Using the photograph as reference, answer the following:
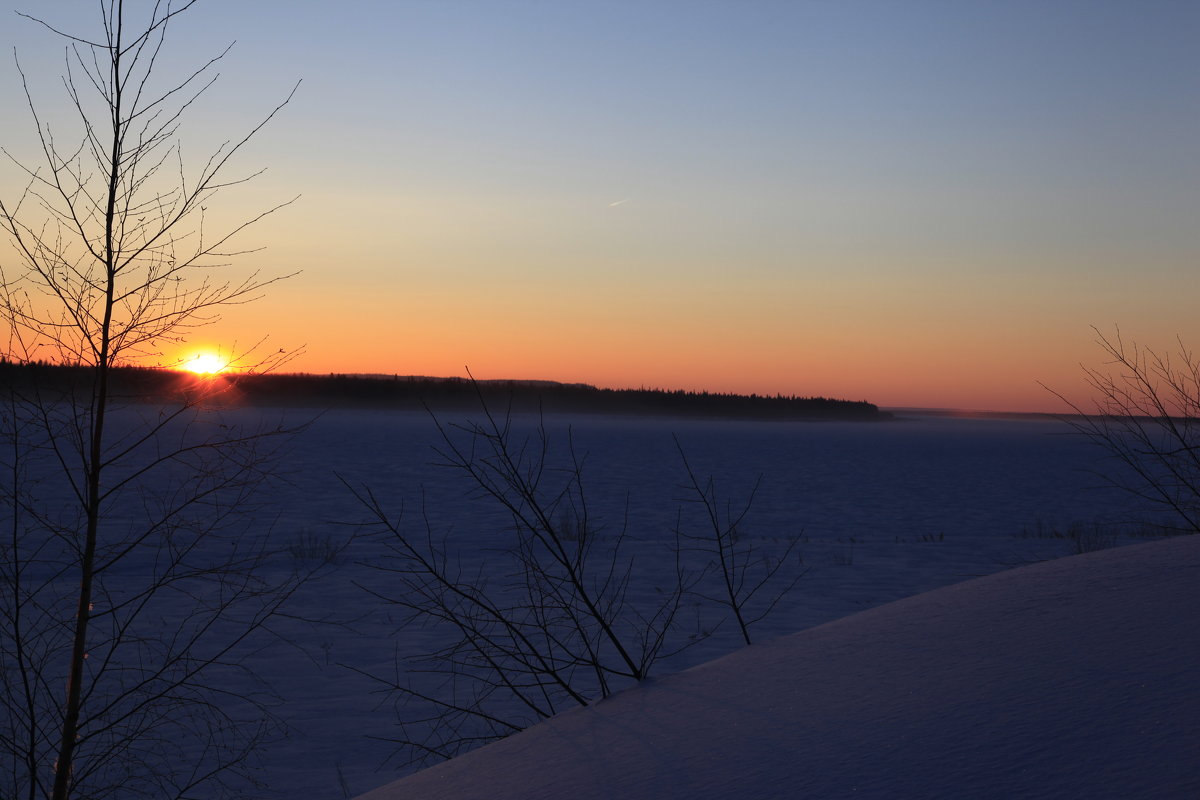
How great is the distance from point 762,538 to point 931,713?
10.7 m

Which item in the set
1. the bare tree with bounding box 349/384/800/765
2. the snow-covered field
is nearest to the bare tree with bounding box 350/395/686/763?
the bare tree with bounding box 349/384/800/765

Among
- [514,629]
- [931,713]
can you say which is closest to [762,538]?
[514,629]

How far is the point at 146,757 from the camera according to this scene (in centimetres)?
468

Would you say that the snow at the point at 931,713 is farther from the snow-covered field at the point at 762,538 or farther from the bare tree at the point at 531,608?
the bare tree at the point at 531,608

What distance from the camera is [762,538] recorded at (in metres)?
12.4

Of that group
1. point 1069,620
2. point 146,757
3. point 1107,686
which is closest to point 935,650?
point 1069,620

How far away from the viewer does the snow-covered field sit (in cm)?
379

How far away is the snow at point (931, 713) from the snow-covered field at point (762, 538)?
25mm

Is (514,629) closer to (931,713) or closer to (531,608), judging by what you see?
(531,608)

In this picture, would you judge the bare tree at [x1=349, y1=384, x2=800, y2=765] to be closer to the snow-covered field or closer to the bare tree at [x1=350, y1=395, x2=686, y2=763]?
the bare tree at [x1=350, y1=395, x2=686, y2=763]

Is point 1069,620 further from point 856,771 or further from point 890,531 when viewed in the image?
point 890,531

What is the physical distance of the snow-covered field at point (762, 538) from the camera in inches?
149

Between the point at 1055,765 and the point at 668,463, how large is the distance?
24.7 meters

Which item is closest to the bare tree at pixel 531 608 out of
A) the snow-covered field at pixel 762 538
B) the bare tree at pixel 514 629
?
the bare tree at pixel 514 629
